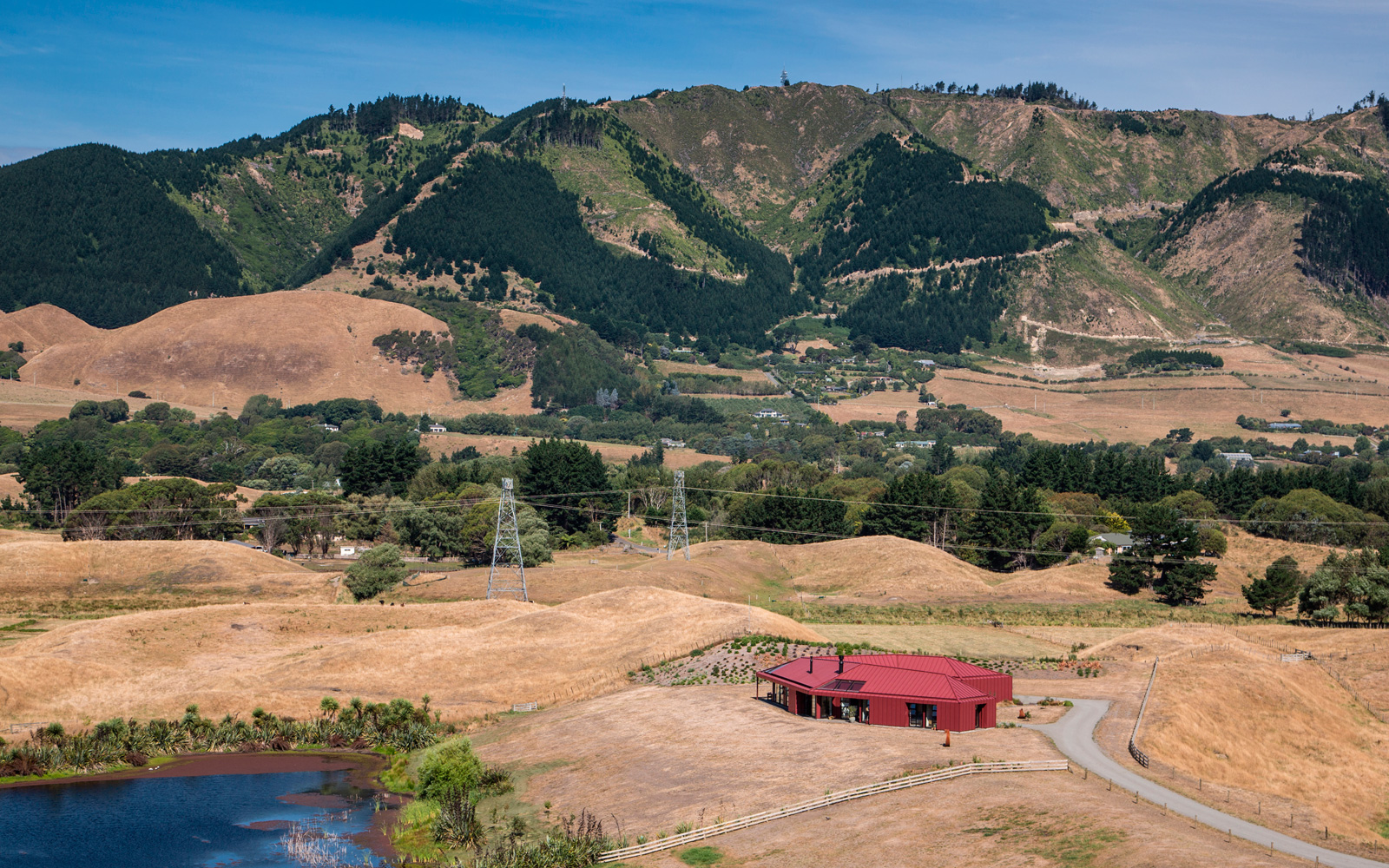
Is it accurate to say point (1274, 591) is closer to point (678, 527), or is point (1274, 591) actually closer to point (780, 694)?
point (780, 694)

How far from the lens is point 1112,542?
177125 mm

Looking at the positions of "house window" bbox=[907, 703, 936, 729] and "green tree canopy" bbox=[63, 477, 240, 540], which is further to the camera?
"green tree canopy" bbox=[63, 477, 240, 540]

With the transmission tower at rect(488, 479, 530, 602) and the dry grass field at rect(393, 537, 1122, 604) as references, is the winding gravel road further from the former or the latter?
the dry grass field at rect(393, 537, 1122, 604)

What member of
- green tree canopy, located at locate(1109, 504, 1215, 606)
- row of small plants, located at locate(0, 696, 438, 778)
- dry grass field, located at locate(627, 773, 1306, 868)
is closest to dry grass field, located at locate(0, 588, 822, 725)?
row of small plants, located at locate(0, 696, 438, 778)

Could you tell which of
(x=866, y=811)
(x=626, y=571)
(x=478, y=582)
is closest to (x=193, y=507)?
(x=478, y=582)

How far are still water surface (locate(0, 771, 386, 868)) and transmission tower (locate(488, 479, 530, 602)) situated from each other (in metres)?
43.7

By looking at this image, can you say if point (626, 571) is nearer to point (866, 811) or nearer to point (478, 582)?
point (478, 582)

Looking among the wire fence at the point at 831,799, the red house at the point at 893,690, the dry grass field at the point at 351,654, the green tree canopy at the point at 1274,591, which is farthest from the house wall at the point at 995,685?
the green tree canopy at the point at 1274,591

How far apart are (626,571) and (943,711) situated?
227 ft

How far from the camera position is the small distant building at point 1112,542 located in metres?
170

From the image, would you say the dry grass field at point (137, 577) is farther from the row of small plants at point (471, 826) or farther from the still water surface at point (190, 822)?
the row of small plants at point (471, 826)

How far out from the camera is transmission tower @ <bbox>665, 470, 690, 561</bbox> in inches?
5674

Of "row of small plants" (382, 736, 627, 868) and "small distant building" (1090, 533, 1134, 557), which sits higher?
"row of small plants" (382, 736, 627, 868)

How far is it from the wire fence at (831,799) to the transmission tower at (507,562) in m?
57.9
